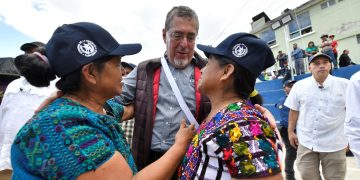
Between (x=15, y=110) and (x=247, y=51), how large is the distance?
283 cm

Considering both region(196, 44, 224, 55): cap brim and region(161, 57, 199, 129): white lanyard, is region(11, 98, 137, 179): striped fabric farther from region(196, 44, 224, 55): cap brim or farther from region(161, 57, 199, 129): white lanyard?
region(161, 57, 199, 129): white lanyard

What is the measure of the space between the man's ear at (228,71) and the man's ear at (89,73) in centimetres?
75

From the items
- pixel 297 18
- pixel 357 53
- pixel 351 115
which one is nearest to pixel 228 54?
pixel 351 115

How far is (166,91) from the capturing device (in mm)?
2305

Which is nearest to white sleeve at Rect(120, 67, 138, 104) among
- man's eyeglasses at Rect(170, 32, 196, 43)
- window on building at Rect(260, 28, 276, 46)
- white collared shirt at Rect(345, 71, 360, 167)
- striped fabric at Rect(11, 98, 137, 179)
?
man's eyeglasses at Rect(170, 32, 196, 43)

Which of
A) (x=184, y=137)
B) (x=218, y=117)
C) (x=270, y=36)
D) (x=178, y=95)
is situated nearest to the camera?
(x=218, y=117)

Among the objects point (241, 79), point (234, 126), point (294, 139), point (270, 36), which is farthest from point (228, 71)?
point (270, 36)

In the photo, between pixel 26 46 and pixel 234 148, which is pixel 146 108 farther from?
pixel 26 46

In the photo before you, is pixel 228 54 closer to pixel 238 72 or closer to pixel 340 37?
pixel 238 72

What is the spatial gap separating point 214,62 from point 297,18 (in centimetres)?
2353

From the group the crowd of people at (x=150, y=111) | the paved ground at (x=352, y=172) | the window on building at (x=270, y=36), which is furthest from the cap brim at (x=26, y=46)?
the window on building at (x=270, y=36)

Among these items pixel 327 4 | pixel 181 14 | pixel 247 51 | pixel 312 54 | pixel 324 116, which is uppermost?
pixel 327 4

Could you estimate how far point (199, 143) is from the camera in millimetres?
1439

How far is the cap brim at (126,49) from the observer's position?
1342 millimetres
